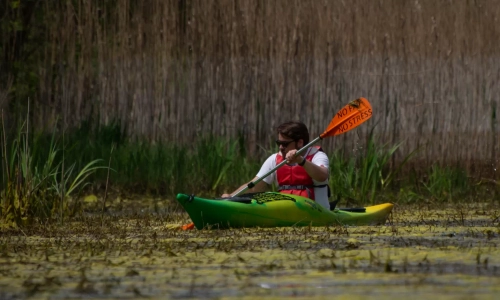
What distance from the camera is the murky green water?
418cm

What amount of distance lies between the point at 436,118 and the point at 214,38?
89.9 inches

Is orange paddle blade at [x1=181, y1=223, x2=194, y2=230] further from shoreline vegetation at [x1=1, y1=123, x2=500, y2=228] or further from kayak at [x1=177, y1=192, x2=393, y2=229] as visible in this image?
shoreline vegetation at [x1=1, y1=123, x2=500, y2=228]

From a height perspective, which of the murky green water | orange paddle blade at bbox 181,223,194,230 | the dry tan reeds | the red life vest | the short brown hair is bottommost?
orange paddle blade at bbox 181,223,194,230

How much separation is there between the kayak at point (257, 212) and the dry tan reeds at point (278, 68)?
10.6 ft

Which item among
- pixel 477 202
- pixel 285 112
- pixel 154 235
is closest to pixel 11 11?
pixel 285 112

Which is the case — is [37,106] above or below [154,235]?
above

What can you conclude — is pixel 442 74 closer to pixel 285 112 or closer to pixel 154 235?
pixel 285 112

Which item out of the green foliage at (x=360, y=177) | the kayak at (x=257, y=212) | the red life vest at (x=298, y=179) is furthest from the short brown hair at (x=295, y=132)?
the green foliage at (x=360, y=177)

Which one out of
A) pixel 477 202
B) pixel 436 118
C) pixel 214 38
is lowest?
pixel 477 202

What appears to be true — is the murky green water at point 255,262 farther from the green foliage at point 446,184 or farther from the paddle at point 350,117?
the green foliage at point 446,184

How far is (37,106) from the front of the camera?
38.1 ft

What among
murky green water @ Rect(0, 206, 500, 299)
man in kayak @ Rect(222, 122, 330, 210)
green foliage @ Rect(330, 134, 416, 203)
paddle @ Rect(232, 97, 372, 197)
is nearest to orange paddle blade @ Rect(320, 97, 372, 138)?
paddle @ Rect(232, 97, 372, 197)

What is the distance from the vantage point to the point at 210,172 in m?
10.4

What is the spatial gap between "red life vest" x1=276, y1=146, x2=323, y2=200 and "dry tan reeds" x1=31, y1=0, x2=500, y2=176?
113 inches
